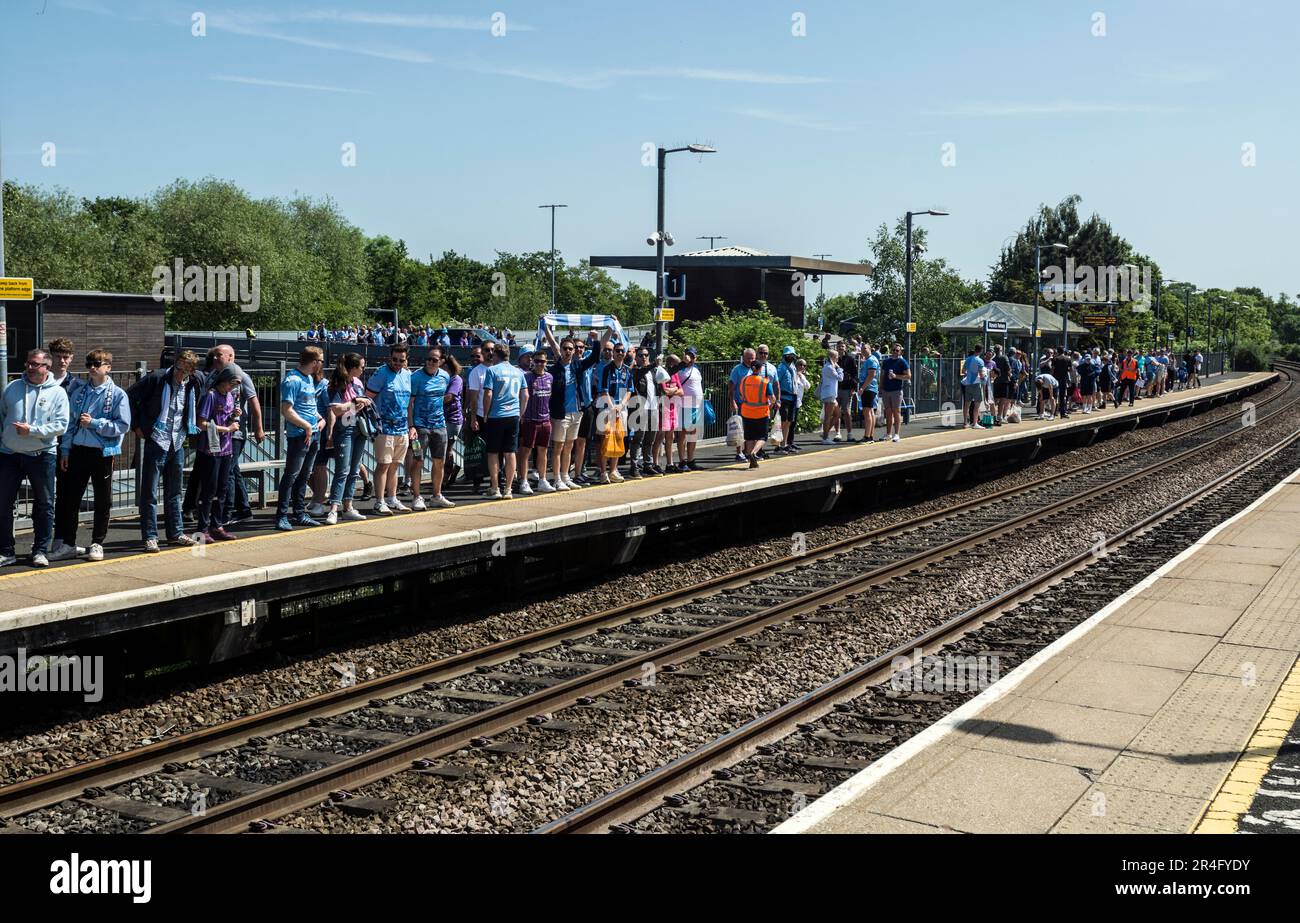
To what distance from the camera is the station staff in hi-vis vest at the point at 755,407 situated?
732 inches

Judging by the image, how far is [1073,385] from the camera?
36.4 m

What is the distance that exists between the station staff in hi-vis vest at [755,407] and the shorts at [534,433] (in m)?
4.50

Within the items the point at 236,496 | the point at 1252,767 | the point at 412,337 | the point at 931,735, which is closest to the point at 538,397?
the point at 236,496

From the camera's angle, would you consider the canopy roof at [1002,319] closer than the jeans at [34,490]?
No

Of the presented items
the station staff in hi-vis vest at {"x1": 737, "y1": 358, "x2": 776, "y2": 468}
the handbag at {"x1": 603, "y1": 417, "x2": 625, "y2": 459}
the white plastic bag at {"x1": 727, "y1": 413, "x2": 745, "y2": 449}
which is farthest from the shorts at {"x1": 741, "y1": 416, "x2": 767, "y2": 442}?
the handbag at {"x1": 603, "y1": 417, "x2": 625, "y2": 459}

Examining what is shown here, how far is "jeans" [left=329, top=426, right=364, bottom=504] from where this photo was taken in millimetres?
12430

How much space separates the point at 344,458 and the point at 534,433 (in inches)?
107

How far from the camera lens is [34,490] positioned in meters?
9.85

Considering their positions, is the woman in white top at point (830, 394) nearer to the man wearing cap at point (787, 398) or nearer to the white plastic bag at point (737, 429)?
the man wearing cap at point (787, 398)

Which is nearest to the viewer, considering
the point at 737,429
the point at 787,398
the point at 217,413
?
the point at 217,413

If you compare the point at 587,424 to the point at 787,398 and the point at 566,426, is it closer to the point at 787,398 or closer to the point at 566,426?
the point at 566,426

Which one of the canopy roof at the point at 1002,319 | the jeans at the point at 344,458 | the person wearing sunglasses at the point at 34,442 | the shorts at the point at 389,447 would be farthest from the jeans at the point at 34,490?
the canopy roof at the point at 1002,319
